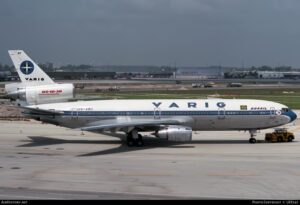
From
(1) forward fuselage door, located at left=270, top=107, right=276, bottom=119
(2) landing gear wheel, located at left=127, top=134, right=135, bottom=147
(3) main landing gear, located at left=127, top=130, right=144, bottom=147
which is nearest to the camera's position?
(3) main landing gear, located at left=127, top=130, right=144, bottom=147

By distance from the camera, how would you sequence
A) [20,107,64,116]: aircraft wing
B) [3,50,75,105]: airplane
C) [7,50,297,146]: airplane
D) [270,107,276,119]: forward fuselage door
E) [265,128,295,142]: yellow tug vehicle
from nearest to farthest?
[20,107,64,116]: aircraft wing < [3,50,75,105]: airplane < [7,50,297,146]: airplane < [270,107,276,119]: forward fuselage door < [265,128,295,142]: yellow tug vehicle

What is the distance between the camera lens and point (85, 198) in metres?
20.3

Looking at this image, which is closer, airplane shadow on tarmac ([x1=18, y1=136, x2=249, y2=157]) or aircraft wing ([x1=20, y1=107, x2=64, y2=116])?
airplane shadow on tarmac ([x1=18, y1=136, x2=249, y2=157])

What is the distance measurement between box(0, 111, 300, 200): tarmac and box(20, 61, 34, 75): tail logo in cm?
702

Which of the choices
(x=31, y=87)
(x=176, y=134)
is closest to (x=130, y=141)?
(x=176, y=134)

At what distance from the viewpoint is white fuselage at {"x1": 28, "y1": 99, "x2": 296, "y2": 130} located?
125ft

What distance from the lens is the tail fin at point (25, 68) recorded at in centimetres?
3825

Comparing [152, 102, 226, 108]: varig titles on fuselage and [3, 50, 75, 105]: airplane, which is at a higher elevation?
[3, 50, 75, 105]: airplane

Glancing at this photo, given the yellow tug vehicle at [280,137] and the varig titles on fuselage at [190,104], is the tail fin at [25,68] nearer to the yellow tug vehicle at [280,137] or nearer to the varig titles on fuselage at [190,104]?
the varig titles on fuselage at [190,104]

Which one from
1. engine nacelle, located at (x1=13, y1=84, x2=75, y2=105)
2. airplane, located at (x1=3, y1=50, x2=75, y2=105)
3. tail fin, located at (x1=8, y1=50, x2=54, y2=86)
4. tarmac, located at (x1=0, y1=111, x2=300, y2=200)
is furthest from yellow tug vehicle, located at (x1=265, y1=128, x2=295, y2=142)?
tail fin, located at (x1=8, y1=50, x2=54, y2=86)

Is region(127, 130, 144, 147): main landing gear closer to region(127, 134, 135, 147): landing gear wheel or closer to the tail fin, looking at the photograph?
region(127, 134, 135, 147): landing gear wheel

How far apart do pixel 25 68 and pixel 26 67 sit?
0.14m

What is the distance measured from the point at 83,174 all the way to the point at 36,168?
400 cm

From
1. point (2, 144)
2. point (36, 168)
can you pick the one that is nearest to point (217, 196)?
point (36, 168)
